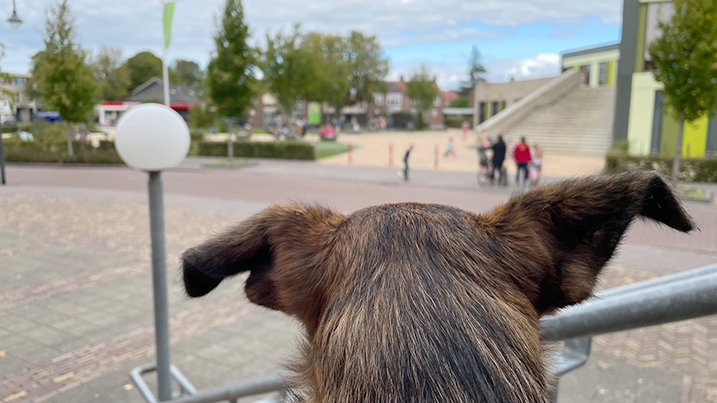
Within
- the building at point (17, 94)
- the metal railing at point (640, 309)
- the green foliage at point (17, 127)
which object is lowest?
the metal railing at point (640, 309)

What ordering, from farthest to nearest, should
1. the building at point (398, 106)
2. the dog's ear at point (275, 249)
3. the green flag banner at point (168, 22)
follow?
the building at point (398, 106) → the green flag banner at point (168, 22) → the dog's ear at point (275, 249)

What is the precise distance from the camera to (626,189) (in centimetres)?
106

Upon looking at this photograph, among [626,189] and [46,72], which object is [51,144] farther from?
[626,189]

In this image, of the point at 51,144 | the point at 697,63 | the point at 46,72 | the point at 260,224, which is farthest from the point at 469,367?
the point at 51,144

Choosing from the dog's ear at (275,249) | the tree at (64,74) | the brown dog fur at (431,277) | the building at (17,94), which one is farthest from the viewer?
the tree at (64,74)

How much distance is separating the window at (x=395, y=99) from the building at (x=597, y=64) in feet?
199

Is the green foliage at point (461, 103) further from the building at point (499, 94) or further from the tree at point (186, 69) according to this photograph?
the building at point (499, 94)

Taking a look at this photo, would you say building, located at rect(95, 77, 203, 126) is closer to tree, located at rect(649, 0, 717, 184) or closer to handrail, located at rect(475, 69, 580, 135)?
handrail, located at rect(475, 69, 580, 135)

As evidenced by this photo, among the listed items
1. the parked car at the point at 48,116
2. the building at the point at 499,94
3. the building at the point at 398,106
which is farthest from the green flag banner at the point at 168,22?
the building at the point at 398,106

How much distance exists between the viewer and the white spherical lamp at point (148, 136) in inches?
143

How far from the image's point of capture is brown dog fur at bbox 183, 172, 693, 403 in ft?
2.99

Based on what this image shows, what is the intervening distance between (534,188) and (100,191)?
17.9 meters

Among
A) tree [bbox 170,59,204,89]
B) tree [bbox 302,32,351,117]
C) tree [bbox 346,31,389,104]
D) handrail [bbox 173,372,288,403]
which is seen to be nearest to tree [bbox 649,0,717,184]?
handrail [bbox 173,372,288,403]

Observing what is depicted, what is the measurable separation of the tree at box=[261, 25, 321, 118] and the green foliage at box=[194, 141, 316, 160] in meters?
2.89
